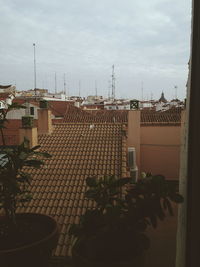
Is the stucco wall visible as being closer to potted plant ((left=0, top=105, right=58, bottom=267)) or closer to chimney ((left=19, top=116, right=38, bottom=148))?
chimney ((left=19, top=116, right=38, bottom=148))

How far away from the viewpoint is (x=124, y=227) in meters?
1.24

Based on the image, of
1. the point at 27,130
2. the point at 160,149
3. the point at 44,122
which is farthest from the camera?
the point at 160,149

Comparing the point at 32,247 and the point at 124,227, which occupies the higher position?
the point at 124,227

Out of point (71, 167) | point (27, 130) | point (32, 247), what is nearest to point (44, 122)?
point (27, 130)

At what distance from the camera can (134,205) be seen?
1.25 meters

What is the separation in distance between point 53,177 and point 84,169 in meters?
0.70

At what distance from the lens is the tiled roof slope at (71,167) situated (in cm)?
494

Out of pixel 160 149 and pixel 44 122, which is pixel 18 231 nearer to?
pixel 44 122

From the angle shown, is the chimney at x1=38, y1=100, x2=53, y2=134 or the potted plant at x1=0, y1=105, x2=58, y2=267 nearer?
the potted plant at x1=0, y1=105, x2=58, y2=267

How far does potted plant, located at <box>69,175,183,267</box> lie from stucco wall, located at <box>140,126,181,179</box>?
904 centimetres

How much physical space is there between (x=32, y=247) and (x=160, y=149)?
9274 millimetres

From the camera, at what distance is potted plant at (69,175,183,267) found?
1.18 metres

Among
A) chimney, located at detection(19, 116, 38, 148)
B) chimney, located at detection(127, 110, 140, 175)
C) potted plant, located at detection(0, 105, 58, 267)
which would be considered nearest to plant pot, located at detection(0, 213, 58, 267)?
potted plant, located at detection(0, 105, 58, 267)

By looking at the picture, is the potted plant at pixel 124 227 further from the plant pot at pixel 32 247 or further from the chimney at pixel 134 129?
the chimney at pixel 134 129
